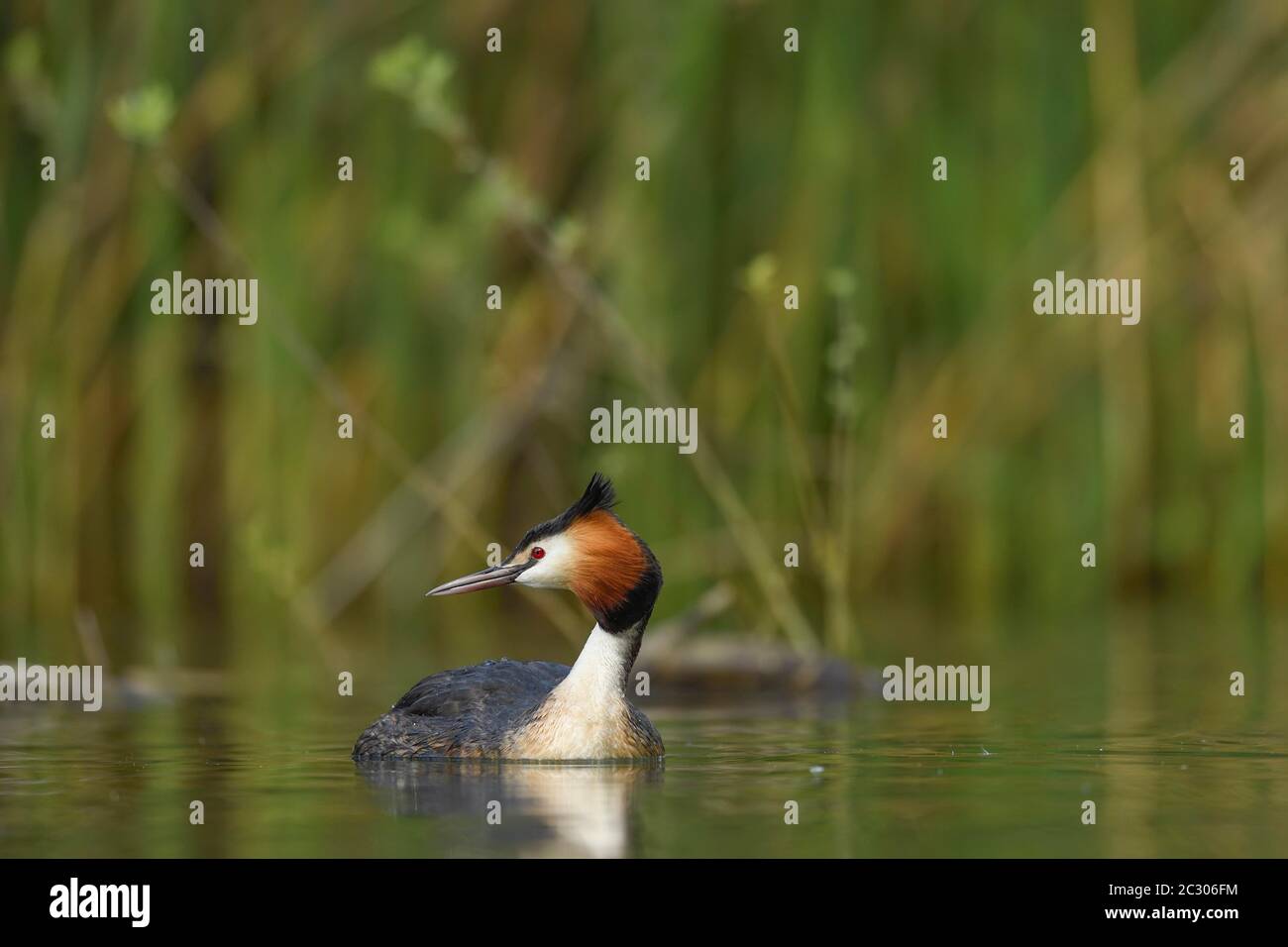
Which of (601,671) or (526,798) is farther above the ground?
(601,671)

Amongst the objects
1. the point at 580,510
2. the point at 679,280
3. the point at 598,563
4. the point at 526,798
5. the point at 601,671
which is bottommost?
the point at 526,798

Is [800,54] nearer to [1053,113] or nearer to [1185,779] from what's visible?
[1053,113]

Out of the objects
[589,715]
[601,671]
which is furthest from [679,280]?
[589,715]

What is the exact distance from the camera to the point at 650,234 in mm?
13414

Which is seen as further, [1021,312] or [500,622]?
[500,622]

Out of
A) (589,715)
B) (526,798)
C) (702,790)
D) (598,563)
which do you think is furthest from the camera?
(598,563)

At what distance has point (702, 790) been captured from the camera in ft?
23.8

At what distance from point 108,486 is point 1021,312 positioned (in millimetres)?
5800

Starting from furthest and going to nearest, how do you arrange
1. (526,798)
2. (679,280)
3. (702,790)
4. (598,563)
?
(679,280) → (598,563) → (702,790) → (526,798)

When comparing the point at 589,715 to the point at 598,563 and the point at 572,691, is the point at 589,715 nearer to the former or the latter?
the point at 572,691

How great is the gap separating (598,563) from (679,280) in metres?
5.48

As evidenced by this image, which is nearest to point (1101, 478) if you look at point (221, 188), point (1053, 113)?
point (1053, 113)

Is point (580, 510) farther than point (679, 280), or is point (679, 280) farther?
point (679, 280)

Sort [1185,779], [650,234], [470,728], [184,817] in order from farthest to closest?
Answer: [650,234] < [470,728] < [1185,779] < [184,817]
